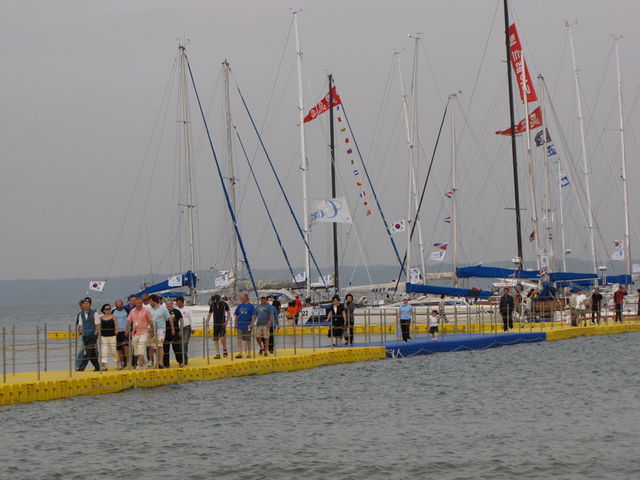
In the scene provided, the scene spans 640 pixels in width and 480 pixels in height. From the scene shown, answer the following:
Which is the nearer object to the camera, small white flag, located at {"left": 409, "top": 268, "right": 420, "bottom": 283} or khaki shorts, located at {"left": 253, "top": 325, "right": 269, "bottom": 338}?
khaki shorts, located at {"left": 253, "top": 325, "right": 269, "bottom": 338}

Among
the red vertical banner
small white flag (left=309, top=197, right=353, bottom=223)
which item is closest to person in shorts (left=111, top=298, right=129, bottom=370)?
Answer: small white flag (left=309, top=197, right=353, bottom=223)

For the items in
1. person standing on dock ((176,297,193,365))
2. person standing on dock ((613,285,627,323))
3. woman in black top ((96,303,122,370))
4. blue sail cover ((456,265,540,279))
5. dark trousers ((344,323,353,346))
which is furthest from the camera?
blue sail cover ((456,265,540,279))

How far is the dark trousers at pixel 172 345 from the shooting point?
24.0 meters

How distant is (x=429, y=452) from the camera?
692 inches

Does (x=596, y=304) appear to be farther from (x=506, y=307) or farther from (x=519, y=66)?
(x=519, y=66)

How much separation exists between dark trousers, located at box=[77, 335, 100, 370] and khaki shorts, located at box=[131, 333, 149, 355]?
0.83m

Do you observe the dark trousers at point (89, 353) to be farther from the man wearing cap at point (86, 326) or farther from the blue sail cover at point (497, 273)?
the blue sail cover at point (497, 273)

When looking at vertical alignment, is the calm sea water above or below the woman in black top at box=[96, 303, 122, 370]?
below

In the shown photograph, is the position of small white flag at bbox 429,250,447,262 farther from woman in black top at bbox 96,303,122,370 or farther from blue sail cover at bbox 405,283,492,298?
woman in black top at bbox 96,303,122,370

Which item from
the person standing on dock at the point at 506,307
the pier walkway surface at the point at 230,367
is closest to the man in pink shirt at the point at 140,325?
the pier walkway surface at the point at 230,367

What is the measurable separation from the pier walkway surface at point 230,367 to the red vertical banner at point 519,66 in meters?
15.1

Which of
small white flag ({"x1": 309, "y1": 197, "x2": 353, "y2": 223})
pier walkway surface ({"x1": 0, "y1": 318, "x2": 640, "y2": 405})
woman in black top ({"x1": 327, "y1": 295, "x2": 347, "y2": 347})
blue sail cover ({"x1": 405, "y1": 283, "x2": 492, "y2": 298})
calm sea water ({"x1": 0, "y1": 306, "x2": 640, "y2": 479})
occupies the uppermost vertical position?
small white flag ({"x1": 309, "y1": 197, "x2": 353, "y2": 223})

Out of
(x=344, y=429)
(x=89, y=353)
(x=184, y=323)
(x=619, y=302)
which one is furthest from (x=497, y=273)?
(x=344, y=429)

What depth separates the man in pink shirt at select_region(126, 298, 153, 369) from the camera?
2297cm
